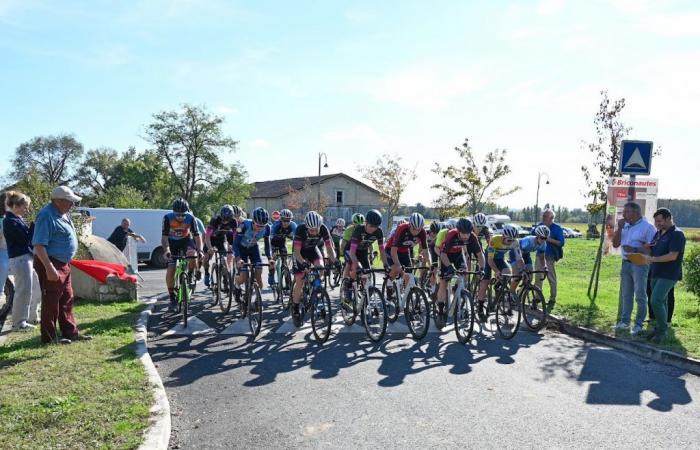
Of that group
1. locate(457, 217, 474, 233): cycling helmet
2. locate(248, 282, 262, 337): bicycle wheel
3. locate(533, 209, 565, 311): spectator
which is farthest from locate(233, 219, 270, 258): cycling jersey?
locate(533, 209, 565, 311): spectator

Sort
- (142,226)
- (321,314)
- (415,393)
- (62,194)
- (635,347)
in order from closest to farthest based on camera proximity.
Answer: (415,393)
(62,194)
(635,347)
(321,314)
(142,226)

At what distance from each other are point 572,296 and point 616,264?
12.4m

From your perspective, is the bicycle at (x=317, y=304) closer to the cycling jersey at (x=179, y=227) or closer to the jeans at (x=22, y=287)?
the cycling jersey at (x=179, y=227)

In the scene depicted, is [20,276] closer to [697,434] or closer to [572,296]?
[697,434]

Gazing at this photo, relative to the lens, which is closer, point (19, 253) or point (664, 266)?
point (19, 253)

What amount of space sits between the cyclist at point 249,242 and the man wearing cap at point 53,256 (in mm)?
2924

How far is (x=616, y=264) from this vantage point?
73.5ft

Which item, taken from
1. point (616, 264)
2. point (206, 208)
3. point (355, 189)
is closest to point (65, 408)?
point (616, 264)

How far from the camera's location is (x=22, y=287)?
7.40 metres

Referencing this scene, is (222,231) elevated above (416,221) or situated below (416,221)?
below

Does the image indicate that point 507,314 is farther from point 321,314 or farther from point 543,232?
point 321,314

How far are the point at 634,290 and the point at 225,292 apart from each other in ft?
23.4

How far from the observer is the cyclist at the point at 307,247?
7.75m

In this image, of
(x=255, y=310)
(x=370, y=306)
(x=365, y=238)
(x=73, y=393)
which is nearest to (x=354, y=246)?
(x=365, y=238)
